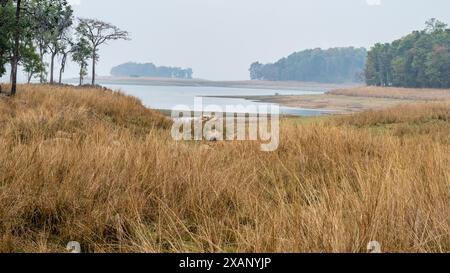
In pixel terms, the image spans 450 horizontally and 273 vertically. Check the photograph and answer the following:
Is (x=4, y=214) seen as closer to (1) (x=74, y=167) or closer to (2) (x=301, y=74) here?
(1) (x=74, y=167)

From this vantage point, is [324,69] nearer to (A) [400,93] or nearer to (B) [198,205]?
(A) [400,93]

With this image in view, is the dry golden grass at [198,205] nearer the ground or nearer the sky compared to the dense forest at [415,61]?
nearer the ground

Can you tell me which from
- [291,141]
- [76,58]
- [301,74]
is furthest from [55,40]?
[301,74]

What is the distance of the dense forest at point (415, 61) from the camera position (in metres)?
77.6

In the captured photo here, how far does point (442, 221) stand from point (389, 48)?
10518 centimetres

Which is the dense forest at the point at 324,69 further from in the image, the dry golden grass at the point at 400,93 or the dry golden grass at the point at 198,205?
the dry golden grass at the point at 198,205

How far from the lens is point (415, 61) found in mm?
81938

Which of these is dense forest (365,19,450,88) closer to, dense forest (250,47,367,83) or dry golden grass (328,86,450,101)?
dry golden grass (328,86,450,101)

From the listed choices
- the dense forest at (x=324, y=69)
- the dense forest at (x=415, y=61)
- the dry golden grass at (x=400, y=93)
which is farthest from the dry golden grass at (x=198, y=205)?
the dense forest at (x=324, y=69)

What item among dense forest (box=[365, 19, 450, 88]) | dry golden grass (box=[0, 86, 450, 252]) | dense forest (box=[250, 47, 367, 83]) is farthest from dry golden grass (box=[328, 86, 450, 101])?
dense forest (box=[250, 47, 367, 83])

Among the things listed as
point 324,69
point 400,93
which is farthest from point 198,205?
point 324,69

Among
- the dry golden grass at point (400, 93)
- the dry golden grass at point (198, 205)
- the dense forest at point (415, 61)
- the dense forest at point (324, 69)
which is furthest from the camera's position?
the dense forest at point (324, 69)

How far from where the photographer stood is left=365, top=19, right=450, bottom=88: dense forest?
3054 inches
